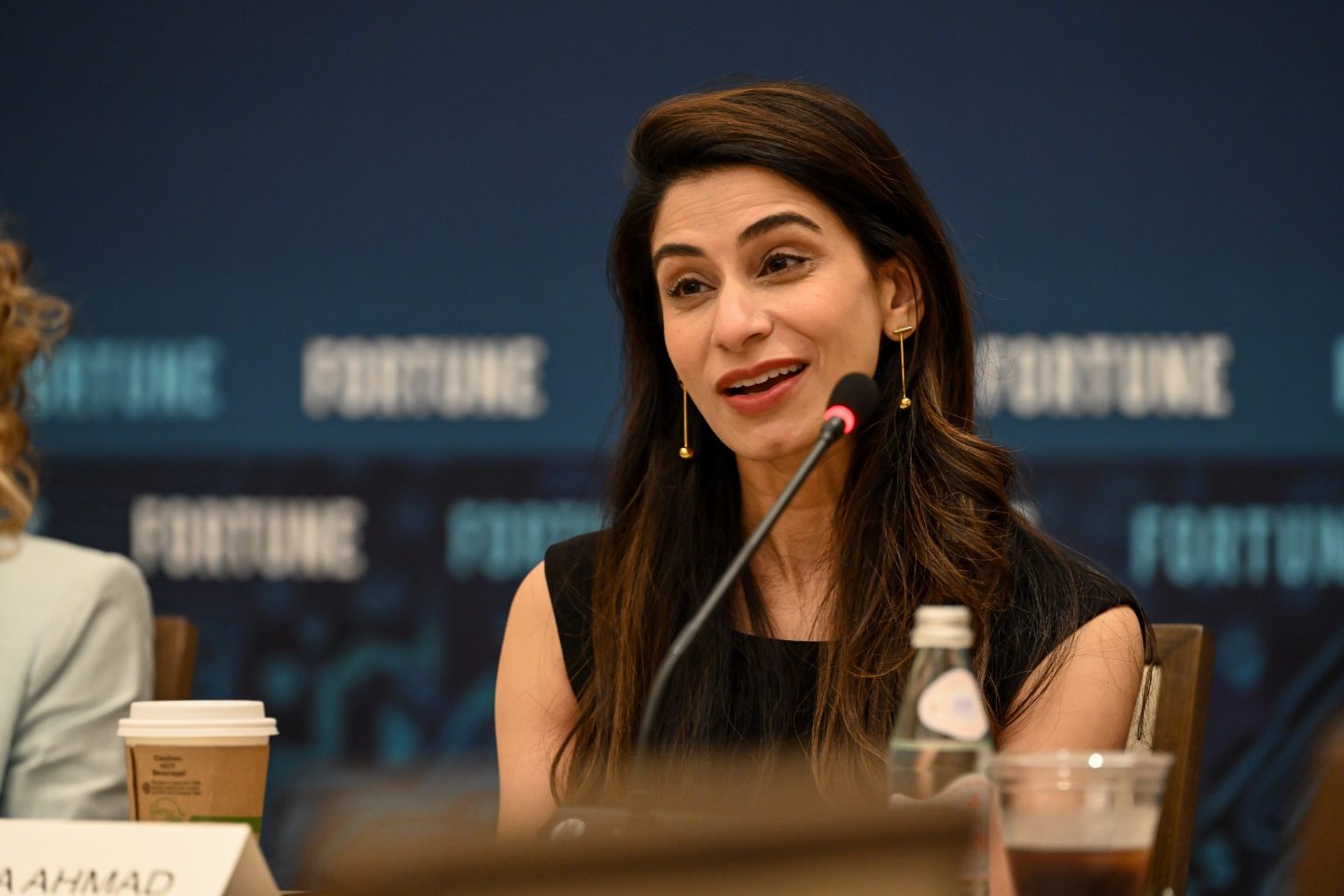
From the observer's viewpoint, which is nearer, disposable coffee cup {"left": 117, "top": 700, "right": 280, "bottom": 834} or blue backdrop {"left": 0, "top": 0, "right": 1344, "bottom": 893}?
disposable coffee cup {"left": 117, "top": 700, "right": 280, "bottom": 834}

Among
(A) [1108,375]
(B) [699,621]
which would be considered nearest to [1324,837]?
(B) [699,621]

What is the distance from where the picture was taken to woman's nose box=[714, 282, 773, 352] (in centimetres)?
166

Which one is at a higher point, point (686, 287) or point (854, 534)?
point (686, 287)

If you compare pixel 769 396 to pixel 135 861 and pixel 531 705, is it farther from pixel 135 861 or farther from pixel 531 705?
pixel 135 861

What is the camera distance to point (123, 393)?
3.08 metres

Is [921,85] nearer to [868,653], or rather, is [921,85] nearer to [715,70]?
[715,70]

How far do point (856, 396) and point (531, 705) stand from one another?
742 mm

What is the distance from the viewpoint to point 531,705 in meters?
1.85

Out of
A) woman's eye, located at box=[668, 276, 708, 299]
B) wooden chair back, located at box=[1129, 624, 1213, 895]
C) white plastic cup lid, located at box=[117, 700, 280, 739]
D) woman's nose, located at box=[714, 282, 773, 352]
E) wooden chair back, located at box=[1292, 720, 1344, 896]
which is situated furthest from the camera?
woman's eye, located at box=[668, 276, 708, 299]

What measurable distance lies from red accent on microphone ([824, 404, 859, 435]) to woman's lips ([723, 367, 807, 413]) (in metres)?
0.42

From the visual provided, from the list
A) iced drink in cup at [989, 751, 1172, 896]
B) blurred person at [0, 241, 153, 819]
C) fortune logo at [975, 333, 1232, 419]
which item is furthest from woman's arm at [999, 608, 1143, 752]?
fortune logo at [975, 333, 1232, 419]

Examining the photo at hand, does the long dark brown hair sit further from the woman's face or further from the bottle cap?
the bottle cap

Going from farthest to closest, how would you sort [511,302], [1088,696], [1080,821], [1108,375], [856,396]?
[511,302] → [1108,375] → [1088,696] → [856,396] → [1080,821]

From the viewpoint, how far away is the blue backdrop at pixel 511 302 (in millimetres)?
2811
